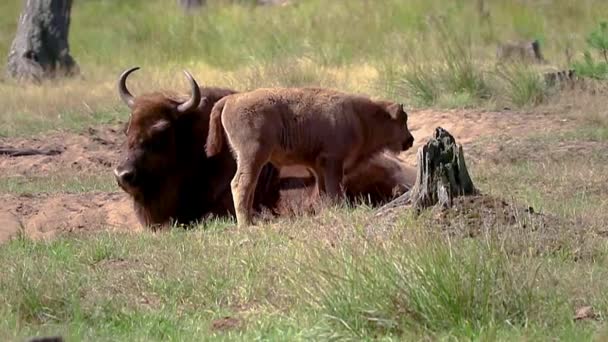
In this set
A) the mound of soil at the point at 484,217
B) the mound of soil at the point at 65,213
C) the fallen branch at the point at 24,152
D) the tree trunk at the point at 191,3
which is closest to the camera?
the mound of soil at the point at 484,217

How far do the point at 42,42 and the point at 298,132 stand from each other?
1297 centimetres

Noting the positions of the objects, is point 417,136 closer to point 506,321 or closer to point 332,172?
point 332,172

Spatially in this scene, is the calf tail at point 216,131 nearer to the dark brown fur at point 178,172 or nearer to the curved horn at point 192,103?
the dark brown fur at point 178,172

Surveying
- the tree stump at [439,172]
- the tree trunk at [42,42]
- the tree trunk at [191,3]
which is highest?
the tree stump at [439,172]

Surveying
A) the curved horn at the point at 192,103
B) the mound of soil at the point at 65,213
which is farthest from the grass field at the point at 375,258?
the curved horn at the point at 192,103

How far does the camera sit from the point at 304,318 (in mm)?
6980

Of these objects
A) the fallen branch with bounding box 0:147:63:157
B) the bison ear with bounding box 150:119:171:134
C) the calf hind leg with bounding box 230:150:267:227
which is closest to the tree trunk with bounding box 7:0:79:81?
the fallen branch with bounding box 0:147:63:157

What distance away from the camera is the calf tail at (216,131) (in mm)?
10828

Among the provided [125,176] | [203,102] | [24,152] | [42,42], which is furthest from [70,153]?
[42,42]

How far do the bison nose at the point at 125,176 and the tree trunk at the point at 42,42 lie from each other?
11.2m

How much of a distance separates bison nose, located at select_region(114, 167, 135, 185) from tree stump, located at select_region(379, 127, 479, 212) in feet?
9.79

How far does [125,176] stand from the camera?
10961 millimetres

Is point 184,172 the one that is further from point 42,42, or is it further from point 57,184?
point 42,42

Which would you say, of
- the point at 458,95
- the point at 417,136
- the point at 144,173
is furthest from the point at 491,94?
the point at 144,173
